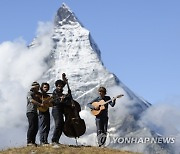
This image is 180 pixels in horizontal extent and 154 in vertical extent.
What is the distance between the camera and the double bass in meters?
21.4

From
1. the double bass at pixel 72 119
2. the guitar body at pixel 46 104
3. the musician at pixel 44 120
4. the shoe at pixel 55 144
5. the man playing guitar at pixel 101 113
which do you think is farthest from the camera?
the man playing guitar at pixel 101 113

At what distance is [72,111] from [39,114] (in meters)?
1.22

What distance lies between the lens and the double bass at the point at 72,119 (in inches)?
844

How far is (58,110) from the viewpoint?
2134cm

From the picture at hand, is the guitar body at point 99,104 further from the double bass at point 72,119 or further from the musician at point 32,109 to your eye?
the musician at point 32,109

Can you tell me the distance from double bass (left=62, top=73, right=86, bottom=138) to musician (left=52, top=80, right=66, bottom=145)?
0.76 ft

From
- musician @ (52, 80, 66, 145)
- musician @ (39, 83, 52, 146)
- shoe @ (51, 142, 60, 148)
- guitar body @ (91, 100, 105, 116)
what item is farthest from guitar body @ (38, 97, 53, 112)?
guitar body @ (91, 100, 105, 116)

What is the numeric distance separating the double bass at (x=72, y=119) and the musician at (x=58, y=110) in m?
0.23

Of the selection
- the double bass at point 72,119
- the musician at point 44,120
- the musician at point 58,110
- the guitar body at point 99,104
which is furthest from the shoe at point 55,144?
the guitar body at point 99,104

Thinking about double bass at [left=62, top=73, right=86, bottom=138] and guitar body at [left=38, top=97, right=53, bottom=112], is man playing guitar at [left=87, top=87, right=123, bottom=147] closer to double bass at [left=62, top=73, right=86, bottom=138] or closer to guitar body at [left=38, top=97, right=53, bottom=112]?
double bass at [left=62, top=73, right=86, bottom=138]

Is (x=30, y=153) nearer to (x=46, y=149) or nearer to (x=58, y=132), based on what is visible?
(x=46, y=149)

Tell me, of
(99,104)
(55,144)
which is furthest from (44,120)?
(99,104)

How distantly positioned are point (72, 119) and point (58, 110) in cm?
70

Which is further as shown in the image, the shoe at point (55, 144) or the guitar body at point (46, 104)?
the guitar body at point (46, 104)
